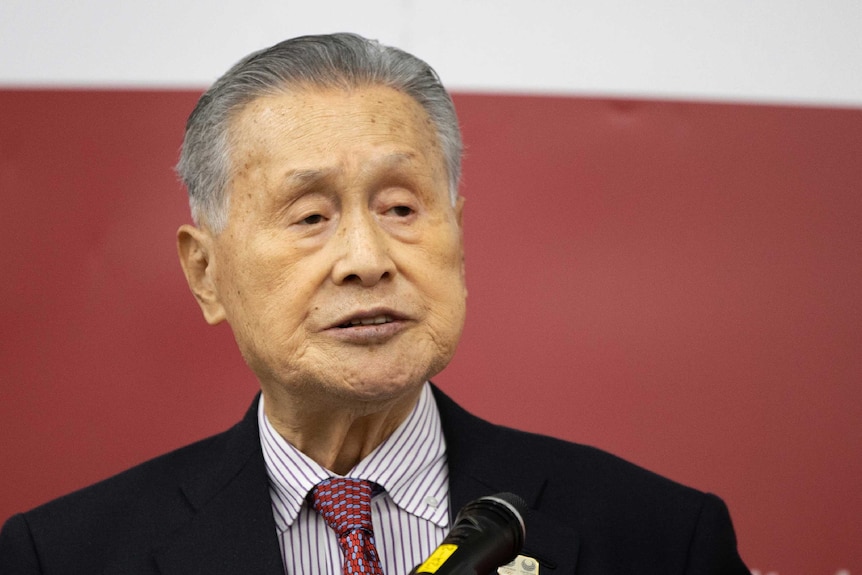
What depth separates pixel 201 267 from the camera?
75.9 inches

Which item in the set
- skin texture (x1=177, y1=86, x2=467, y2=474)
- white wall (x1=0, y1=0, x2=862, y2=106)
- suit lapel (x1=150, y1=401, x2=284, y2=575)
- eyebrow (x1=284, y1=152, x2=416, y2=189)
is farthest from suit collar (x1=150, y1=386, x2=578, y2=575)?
white wall (x1=0, y1=0, x2=862, y2=106)

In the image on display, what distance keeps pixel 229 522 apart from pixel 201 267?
0.45 metres

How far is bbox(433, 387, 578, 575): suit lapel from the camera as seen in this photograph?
5.69 ft

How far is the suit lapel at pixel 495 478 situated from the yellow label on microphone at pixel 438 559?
54cm

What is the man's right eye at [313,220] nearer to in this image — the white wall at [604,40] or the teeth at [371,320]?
the teeth at [371,320]

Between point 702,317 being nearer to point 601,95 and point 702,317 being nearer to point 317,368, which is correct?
point 601,95

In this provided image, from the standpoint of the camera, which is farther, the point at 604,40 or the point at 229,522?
the point at 604,40

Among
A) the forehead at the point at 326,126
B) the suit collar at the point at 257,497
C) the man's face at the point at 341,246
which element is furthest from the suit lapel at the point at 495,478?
the forehead at the point at 326,126

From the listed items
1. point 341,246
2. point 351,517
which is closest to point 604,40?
point 341,246

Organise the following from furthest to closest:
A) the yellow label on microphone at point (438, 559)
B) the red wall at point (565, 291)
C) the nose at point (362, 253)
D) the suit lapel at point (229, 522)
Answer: the red wall at point (565, 291)
the suit lapel at point (229, 522)
the nose at point (362, 253)
the yellow label on microphone at point (438, 559)

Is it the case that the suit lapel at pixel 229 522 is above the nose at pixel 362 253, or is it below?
below

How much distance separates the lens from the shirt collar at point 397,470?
5.86 ft

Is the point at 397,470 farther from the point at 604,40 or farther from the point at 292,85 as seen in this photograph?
the point at 604,40

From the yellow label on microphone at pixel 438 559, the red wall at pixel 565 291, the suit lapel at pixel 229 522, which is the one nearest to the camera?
the yellow label on microphone at pixel 438 559
